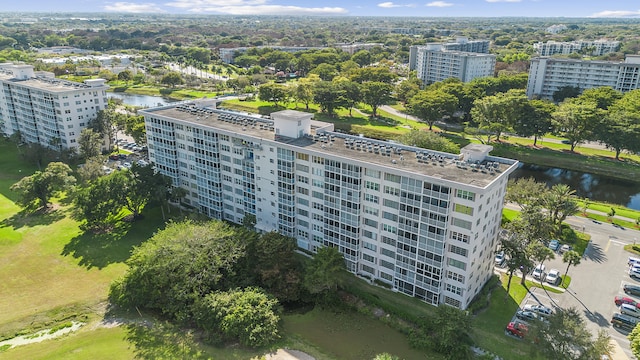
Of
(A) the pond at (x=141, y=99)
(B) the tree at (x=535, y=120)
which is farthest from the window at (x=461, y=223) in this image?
(A) the pond at (x=141, y=99)

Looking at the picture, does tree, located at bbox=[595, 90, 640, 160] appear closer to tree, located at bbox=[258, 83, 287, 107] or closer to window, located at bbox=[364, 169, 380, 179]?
window, located at bbox=[364, 169, 380, 179]

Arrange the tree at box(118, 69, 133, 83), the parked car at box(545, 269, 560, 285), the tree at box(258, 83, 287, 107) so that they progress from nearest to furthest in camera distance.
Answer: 1. the parked car at box(545, 269, 560, 285)
2. the tree at box(258, 83, 287, 107)
3. the tree at box(118, 69, 133, 83)

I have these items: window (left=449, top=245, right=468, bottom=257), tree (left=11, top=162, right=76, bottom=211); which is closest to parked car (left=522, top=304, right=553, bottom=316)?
window (left=449, top=245, right=468, bottom=257)

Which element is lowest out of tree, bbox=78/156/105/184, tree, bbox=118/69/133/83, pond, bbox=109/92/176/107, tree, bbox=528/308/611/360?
pond, bbox=109/92/176/107

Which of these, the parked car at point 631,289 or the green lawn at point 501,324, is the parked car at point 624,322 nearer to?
the parked car at point 631,289

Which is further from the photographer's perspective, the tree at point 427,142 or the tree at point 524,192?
the tree at point 427,142

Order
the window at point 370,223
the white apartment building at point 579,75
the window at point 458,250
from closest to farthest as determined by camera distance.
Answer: the window at point 458,250 → the window at point 370,223 → the white apartment building at point 579,75

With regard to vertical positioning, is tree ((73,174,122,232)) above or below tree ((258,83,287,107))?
below
